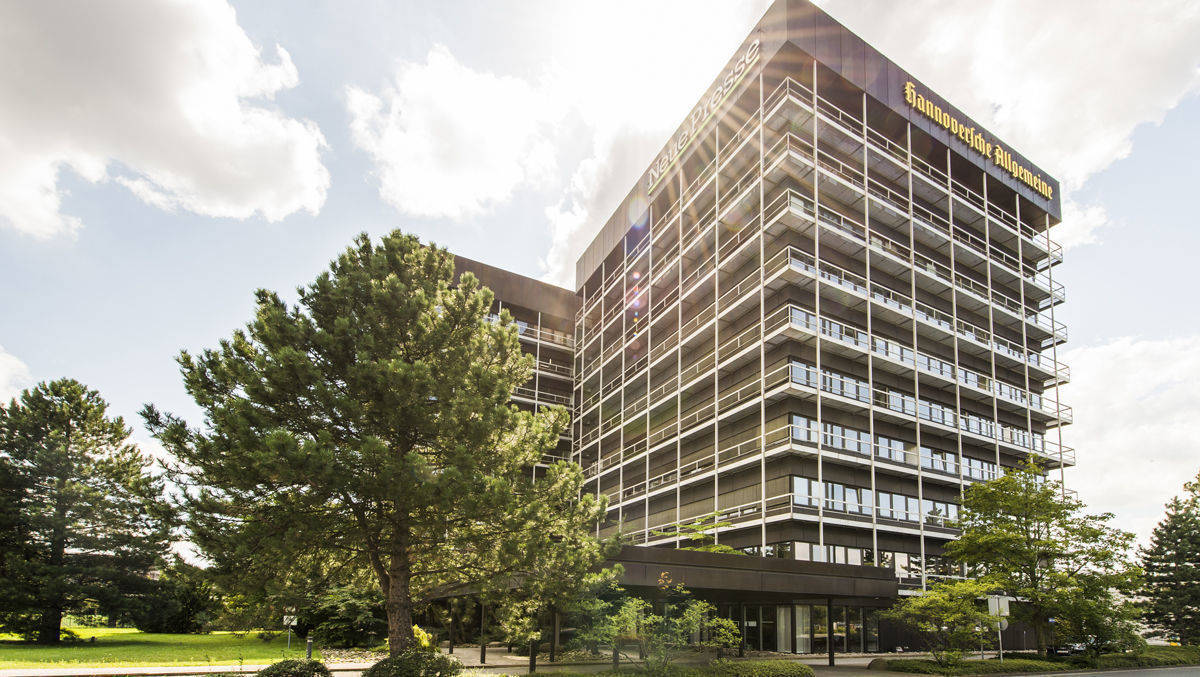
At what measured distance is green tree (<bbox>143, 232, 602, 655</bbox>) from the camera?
16.9 meters

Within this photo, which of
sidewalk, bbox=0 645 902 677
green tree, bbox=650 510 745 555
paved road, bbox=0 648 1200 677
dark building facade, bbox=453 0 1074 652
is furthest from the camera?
green tree, bbox=650 510 745 555

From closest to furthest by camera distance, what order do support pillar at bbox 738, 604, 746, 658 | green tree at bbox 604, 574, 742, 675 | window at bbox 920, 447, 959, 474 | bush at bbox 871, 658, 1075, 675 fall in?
1. green tree at bbox 604, 574, 742, 675
2. bush at bbox 871, 658, 1075, 675
3. support pillar at bbox 738, 604, 746, 658
4. window at bbox 920, 447, 959, 474

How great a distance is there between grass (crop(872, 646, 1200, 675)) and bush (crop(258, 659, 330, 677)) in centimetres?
2088

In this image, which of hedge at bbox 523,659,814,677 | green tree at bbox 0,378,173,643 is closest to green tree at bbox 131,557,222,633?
green tree at bbox 0,378,173,643

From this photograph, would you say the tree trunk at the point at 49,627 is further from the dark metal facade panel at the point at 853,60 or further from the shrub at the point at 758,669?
the dark metal facade panel at the point at 853,60

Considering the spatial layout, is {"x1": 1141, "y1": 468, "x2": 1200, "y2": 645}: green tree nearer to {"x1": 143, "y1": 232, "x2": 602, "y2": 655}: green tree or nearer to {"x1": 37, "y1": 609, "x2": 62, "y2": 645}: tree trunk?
{"x1": 143, "y1": 232, "x2": 602, "y2": 655}: green tree

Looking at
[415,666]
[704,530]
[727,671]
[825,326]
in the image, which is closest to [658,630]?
[727,671]

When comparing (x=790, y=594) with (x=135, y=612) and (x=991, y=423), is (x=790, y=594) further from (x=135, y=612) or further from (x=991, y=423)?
(x=135, y=612)

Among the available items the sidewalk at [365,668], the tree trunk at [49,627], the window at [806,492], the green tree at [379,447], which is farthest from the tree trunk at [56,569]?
the window at [806,492]

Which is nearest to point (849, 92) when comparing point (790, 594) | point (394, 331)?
A: point (790, 594)

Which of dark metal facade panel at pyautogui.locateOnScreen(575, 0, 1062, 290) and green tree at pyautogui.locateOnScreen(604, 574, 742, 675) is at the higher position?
dark metal facade panel at pyautogui.locateOnScreen(575, 0, 1062, 290)

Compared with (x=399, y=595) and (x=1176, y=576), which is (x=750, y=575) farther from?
(x=1176, y=576)

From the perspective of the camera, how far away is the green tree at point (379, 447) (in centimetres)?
1688

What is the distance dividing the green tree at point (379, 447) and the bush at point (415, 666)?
1.19 m
